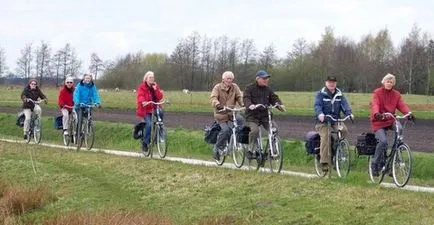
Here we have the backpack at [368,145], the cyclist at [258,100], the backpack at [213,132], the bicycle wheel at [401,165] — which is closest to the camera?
the bicycle wheel at [401,165]

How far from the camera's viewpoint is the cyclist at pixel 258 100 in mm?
13984

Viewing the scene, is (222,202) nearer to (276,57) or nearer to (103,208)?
(103,208)

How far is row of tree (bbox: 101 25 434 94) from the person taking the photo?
86.4m

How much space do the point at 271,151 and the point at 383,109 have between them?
2.56m

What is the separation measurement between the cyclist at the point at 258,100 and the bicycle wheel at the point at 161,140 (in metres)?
3.28

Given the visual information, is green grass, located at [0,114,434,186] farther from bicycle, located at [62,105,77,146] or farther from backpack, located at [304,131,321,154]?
bicycle, located at [62,105,77,146]

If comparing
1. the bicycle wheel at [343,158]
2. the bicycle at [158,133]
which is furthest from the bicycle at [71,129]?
the bicycle wheel at [343,158]

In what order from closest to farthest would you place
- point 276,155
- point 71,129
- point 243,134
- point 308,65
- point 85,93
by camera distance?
point 276,155
point 243,134
point 85,93
point 71,129
point 308,65

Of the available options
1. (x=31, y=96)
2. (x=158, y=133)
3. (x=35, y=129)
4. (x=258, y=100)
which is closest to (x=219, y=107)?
(x=258, y=100)

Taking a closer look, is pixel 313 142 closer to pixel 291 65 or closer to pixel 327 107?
pixel 327 107

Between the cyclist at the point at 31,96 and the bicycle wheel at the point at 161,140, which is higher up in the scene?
the cyclist at the point at 31,96

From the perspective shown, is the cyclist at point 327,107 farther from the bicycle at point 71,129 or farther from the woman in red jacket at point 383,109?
the bicycle at point 71,129

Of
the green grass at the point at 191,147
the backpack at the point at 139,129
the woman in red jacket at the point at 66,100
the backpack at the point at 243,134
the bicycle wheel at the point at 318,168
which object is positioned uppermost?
the woman in red jacket at the point at 66,100

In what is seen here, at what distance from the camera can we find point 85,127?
1947 cm
